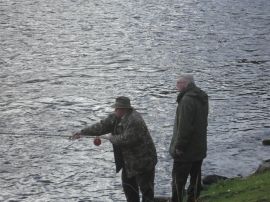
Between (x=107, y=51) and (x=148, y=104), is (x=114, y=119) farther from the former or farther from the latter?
(x=107, y=51)

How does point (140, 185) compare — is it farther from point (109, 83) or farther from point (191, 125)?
point (109, 83)

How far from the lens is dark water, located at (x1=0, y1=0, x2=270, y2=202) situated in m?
19.4

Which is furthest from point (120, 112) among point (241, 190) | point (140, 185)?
point (241, 190)

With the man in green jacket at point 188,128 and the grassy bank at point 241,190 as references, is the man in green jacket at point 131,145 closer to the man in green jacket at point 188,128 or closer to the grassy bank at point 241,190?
the man in green jacket at point 188,128

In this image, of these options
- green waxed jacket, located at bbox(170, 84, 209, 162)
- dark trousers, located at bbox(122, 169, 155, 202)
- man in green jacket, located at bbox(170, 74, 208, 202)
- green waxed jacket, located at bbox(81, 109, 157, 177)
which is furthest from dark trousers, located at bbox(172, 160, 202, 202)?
green waxed jacket, located at bbox(81, 109, 157, 177)

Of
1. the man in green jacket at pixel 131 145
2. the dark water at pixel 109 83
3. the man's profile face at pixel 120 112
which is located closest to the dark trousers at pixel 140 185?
the man in green jacket at pixel 131 145

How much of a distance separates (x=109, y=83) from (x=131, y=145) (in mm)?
22680

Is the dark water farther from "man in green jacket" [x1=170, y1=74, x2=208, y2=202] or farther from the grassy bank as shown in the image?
"man in green jacket" [x1=170, y1=74, x2=208, y2=202]

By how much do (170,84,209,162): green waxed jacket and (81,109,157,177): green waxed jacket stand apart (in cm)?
56

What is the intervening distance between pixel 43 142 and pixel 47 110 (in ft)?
16.9

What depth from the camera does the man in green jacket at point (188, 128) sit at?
11656 mm

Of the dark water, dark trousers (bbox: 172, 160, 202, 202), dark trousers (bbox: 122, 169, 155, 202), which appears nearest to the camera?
dark trousers (bbox: 122, 169, 155, 202)

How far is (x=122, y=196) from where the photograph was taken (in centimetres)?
1703

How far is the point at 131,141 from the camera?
1152 cm
